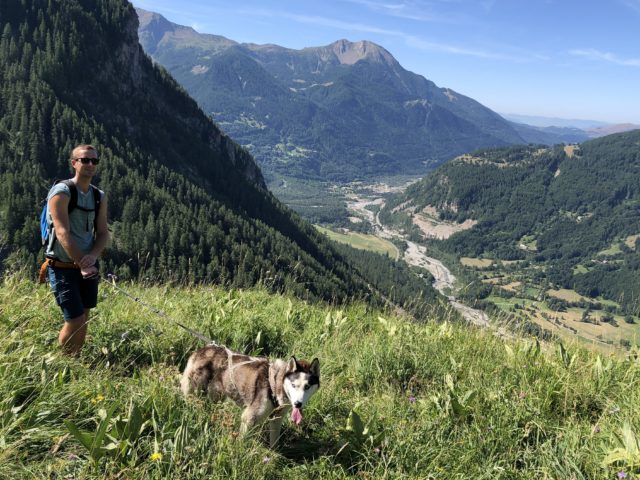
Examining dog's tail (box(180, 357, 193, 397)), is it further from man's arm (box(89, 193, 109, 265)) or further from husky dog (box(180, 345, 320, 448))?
man's arm (box(89, 193, 109, 265))

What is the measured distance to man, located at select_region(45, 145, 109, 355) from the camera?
6055 millimetres

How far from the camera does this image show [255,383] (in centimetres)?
538

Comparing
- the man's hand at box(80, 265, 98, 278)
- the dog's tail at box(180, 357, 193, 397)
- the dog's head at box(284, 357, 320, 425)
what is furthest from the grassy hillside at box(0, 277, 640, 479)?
the man's hand at box(80, 265, 98, 278)

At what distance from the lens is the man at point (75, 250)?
6055mm

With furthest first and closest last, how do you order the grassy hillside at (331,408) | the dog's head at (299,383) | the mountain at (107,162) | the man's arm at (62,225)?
the mountain at (107,162), the man's arm at (62,225), the dog's head at (299,383), the grassy hillside at (331,408)

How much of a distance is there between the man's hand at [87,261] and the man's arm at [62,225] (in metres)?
0.08

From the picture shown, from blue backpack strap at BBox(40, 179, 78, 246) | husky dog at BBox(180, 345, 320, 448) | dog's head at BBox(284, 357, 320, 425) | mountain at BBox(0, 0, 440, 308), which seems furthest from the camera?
mountain at BBox(0, 0, 440, 308)

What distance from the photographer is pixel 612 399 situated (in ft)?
18.9

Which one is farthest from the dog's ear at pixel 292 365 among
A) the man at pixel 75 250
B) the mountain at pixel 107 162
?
the mountain at pixel 107 162

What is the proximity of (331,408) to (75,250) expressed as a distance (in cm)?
446

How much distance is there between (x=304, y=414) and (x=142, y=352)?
9.71ft

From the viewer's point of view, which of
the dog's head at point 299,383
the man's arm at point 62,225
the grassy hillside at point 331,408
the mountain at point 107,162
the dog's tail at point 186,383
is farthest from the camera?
the mountain at point 107,162

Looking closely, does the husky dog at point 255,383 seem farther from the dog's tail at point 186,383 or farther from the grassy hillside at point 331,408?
the grassy hillside at point 331,408

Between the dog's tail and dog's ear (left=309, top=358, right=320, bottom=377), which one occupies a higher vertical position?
dog's ear (left=309, top=358, right=320, bottom=377)
